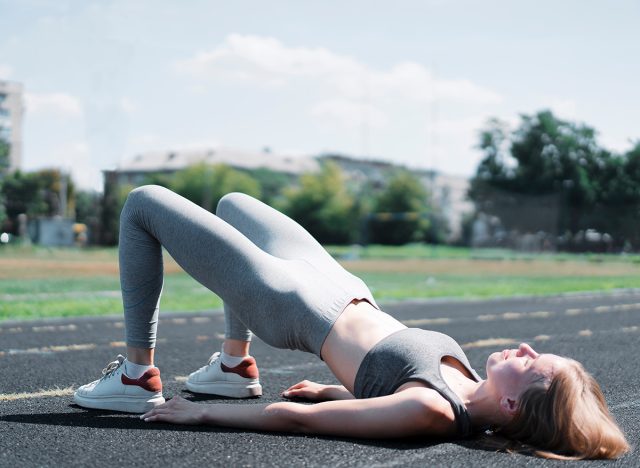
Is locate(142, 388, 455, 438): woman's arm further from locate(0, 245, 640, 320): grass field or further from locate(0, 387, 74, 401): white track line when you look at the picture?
locate(0, 245, 640, 320): grass field

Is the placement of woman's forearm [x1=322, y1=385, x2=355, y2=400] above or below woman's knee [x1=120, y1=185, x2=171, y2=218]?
below

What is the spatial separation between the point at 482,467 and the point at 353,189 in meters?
64.4

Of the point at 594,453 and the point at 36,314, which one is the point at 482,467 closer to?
the point at 594,453

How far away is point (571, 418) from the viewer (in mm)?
2525

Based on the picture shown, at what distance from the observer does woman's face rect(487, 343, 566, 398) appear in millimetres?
2580

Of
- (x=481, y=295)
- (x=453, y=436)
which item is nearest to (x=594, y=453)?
(x=453, y=436)

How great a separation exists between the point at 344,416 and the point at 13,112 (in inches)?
3641

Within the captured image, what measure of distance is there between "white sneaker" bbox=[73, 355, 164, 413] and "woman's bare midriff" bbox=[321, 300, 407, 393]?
75 cm

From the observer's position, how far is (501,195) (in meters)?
33.9

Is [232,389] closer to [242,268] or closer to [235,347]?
[235,347]

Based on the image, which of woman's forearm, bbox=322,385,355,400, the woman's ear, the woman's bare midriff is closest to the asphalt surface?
the woman's ear

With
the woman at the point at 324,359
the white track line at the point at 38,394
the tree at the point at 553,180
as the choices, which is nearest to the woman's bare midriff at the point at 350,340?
the woman at the point at 324,359

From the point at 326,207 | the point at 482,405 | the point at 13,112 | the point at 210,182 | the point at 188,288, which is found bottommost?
the point at 188,288

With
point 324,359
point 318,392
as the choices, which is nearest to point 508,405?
point 324,359
